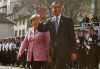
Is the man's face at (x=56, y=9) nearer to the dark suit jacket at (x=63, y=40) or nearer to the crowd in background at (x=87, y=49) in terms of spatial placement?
the dark suit jacket at (x=63, y=40)

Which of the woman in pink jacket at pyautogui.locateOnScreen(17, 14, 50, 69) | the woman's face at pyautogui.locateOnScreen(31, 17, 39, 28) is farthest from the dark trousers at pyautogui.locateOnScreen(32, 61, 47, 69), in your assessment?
the woman's face at pyautogui.locateOnScreen(31, 17, 39, 28)

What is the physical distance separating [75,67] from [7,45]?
9850 millimetres

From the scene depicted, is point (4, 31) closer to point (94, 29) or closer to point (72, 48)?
point (94, 29)

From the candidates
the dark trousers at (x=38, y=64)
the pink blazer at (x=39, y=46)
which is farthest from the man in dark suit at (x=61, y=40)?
the dark trousers at (x=38, y=64)

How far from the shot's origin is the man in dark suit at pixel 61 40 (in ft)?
23.3

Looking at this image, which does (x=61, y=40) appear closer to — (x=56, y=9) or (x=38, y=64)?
(x=56, y=9)

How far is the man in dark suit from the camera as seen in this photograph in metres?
7.09

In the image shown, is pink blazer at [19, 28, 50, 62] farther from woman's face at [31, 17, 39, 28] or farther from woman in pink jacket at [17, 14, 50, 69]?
woman's face at [31, 17, 39, 28]

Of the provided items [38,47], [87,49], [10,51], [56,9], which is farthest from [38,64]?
[10,51]

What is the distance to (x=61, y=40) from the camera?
710 centimetres

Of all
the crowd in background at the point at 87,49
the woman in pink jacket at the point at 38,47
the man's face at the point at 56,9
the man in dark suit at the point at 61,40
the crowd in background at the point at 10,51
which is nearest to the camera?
the man in dark suit at the point at 61,40

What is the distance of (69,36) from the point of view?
7.12 metres

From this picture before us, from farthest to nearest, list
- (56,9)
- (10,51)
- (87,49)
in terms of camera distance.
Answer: (10,51) < (87,49) < (56,9)

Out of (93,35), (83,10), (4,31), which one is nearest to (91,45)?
(93,35)
